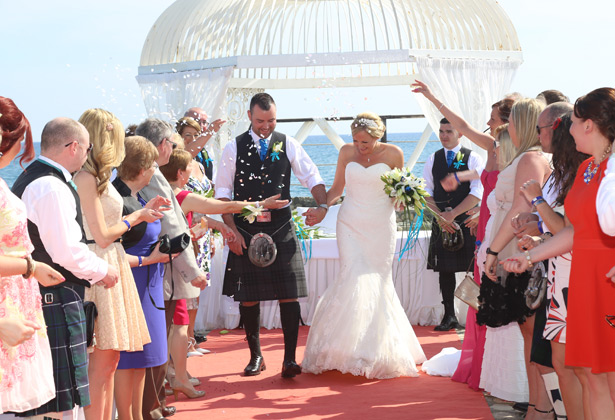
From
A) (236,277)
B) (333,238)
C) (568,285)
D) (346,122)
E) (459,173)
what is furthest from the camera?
(346,122)

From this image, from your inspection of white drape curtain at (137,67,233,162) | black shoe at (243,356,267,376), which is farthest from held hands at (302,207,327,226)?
white drape curtain at (137,67,233,162)

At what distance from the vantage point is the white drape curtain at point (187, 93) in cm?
875

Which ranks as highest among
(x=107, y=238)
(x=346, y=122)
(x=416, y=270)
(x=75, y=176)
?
(x=346, y=122)

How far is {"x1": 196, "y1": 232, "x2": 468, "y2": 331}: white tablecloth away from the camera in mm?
7598

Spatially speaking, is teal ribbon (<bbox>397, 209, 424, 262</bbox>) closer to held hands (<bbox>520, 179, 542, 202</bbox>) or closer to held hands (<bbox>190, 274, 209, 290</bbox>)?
held hands (<bbox>190, 274, 209, 290</bbox>)

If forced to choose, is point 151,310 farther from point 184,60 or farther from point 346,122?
point 346,122

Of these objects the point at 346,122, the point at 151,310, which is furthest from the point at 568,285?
the point at 346,122

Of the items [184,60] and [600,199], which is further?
[184,60]

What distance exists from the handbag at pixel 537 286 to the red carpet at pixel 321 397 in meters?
1.00

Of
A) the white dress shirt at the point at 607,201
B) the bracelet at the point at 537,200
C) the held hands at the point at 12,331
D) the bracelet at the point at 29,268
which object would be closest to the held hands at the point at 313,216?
the bracelet at the point at 537,200

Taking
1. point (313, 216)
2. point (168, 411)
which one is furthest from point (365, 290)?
point (168, 411)

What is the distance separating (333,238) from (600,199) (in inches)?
189

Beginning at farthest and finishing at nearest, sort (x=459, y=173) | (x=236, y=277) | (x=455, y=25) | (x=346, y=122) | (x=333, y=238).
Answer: (x=346, y=122) → (x=455, y=25) → (x=333, y=238) → (x=459, y=173) → (x=236, y=277)

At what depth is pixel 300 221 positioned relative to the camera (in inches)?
294
